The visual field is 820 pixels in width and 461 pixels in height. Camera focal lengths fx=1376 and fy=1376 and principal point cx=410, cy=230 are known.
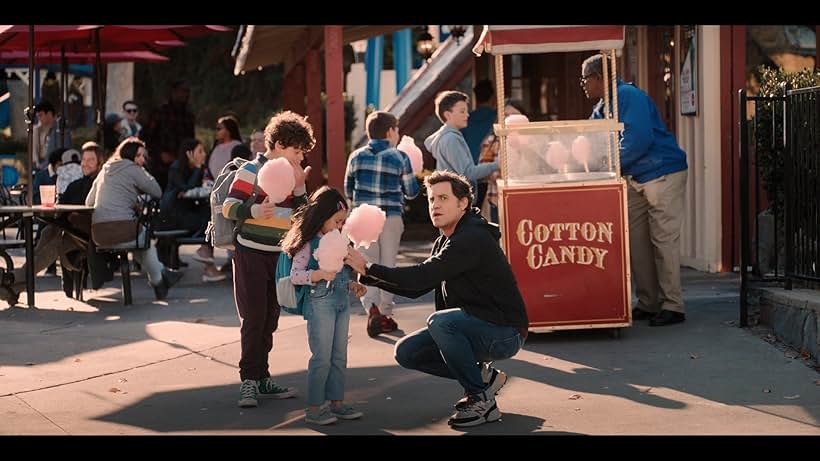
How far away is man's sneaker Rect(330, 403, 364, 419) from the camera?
7.19 m

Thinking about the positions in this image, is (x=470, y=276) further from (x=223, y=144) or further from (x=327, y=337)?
(x=223, y=144)

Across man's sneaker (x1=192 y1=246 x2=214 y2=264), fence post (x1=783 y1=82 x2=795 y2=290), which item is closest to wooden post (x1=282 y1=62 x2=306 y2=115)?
man's sneaker (x1=192 y1=246 x2=214 y2=264)

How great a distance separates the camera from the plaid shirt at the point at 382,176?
1012 centimetres

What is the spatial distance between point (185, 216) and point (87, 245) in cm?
180

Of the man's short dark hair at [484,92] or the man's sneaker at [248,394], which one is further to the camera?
the man's short dark hair at [484,92]

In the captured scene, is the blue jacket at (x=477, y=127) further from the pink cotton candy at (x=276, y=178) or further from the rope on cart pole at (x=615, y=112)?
the pink cotton candy at (x=276, y=178)

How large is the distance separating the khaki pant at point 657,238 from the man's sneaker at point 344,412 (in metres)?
3.66

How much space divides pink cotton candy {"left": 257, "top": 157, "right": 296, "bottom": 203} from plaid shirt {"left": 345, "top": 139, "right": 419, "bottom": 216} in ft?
9.19

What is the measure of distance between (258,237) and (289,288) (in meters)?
0.72

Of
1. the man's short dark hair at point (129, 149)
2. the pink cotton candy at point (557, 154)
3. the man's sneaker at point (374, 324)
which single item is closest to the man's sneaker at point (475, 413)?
the pink cotton candy at point (557, 154)

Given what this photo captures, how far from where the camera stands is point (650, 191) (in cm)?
1011
